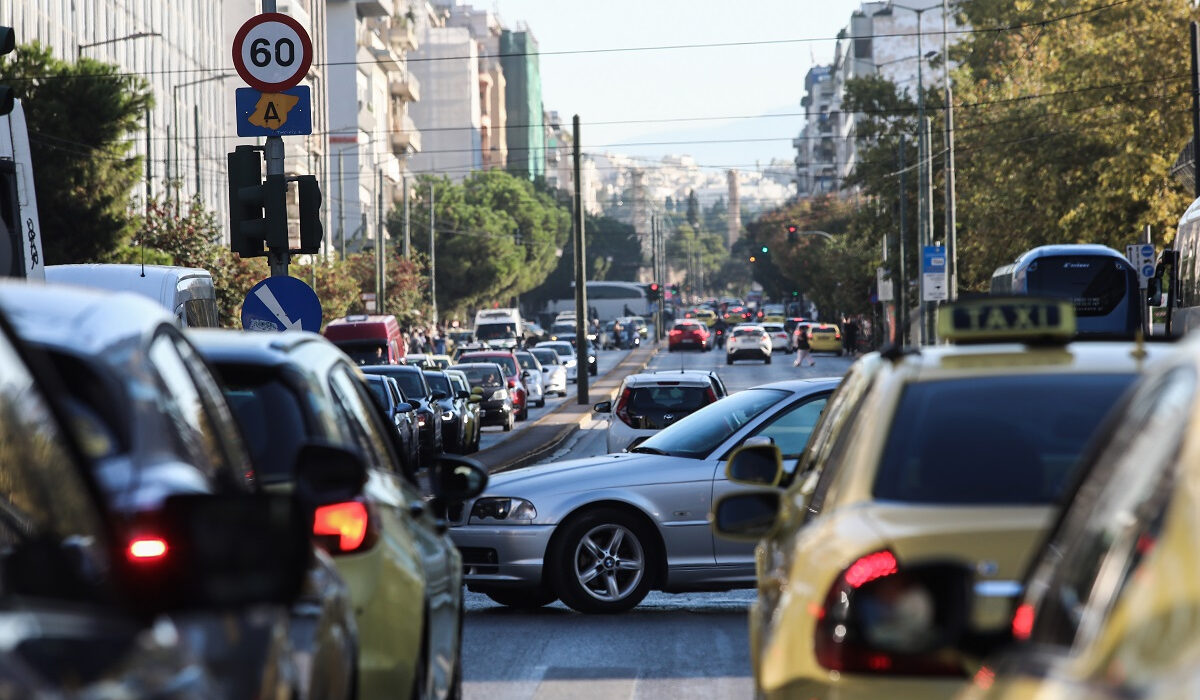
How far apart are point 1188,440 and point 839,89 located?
585 ft

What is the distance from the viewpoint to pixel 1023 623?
348 centimetres

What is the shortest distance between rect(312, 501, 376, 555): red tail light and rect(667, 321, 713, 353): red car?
3315 inches

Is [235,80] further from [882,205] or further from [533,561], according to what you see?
[533,561]

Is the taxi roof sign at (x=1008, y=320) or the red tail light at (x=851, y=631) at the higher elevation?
the taxi roof sign at (x=1008, y=320)

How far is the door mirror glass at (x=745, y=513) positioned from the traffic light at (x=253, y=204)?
10956 mm

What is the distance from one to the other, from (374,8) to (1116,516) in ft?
340

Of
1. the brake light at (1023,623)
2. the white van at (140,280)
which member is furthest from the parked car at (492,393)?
the brake light at (1023,623)

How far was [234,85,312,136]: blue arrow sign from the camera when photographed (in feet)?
56.0

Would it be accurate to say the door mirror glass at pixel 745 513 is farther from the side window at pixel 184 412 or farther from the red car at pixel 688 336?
the red car at pixel 688 336

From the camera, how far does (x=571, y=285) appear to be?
160 m

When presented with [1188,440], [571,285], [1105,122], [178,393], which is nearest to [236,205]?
[178,393]

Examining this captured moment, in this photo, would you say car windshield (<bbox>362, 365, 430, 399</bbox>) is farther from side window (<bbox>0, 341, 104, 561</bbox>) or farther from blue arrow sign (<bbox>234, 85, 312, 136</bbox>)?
side window (<bbox>0, 341, 104, 561</bbox>)

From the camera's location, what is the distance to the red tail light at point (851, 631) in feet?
14.4

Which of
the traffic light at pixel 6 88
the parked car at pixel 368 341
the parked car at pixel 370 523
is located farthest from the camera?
the parked car at pixel 368 341
